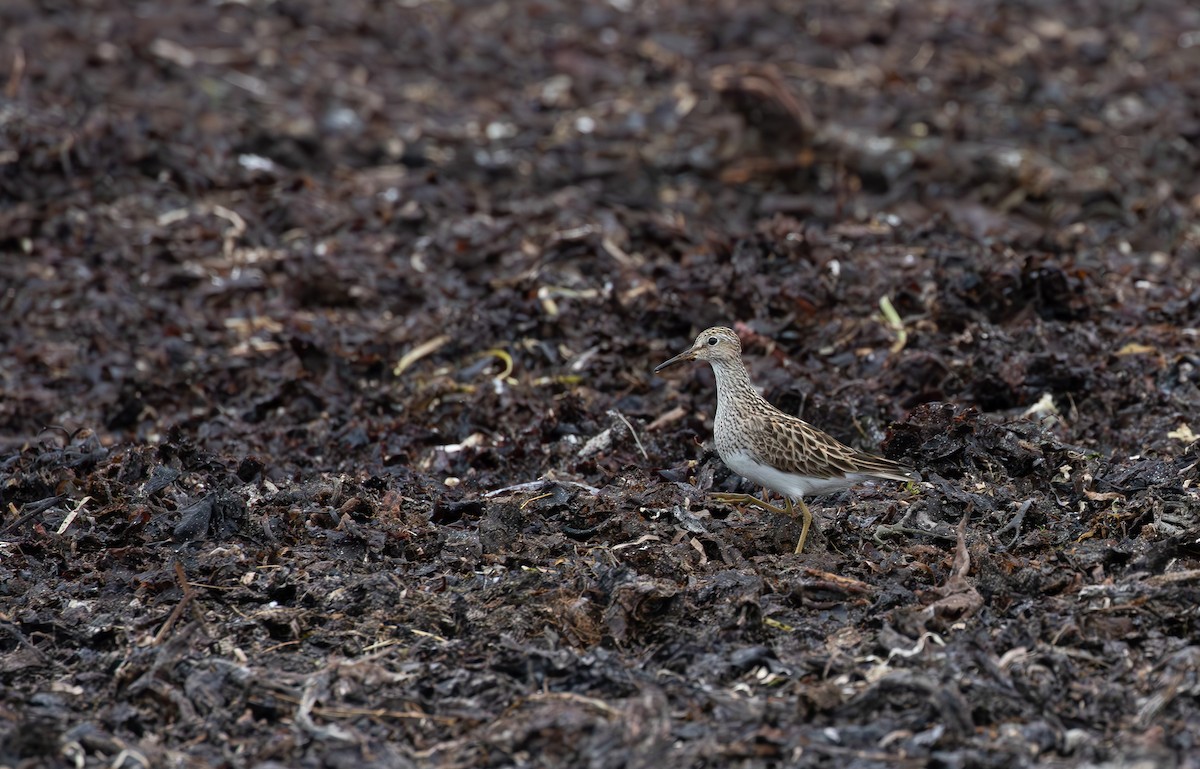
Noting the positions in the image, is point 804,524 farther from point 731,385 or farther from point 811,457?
point 731,385

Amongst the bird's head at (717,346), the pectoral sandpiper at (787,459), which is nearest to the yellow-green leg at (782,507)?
the pectoral sandpiper at (787,459)

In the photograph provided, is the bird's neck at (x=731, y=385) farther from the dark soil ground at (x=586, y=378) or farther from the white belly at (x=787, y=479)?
the dark soil ground at (x=586, y=378)

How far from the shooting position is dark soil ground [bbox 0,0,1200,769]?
4465 mm

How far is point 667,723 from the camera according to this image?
4.19 metres

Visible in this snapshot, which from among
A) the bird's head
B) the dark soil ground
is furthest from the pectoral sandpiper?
the bird's head

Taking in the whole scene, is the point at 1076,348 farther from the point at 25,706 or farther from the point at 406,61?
the point at 406,61

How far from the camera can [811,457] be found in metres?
5.48

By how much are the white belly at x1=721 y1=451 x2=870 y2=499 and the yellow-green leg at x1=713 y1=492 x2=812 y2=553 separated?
0.19 feet

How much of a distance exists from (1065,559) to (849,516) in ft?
2.82

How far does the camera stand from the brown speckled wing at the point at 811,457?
5480 millimetres

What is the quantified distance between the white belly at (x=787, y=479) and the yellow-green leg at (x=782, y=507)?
0.19ft

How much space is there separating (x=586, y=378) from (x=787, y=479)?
6.96ft

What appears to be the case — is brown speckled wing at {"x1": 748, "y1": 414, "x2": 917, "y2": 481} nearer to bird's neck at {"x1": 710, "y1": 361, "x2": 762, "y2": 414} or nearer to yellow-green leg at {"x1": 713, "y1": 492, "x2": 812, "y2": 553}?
yellow-green leg at {"x1": 713, "y1": 492, "x2": 812, "y2": 553}

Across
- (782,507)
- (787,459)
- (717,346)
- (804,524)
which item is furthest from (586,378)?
(804,524)
